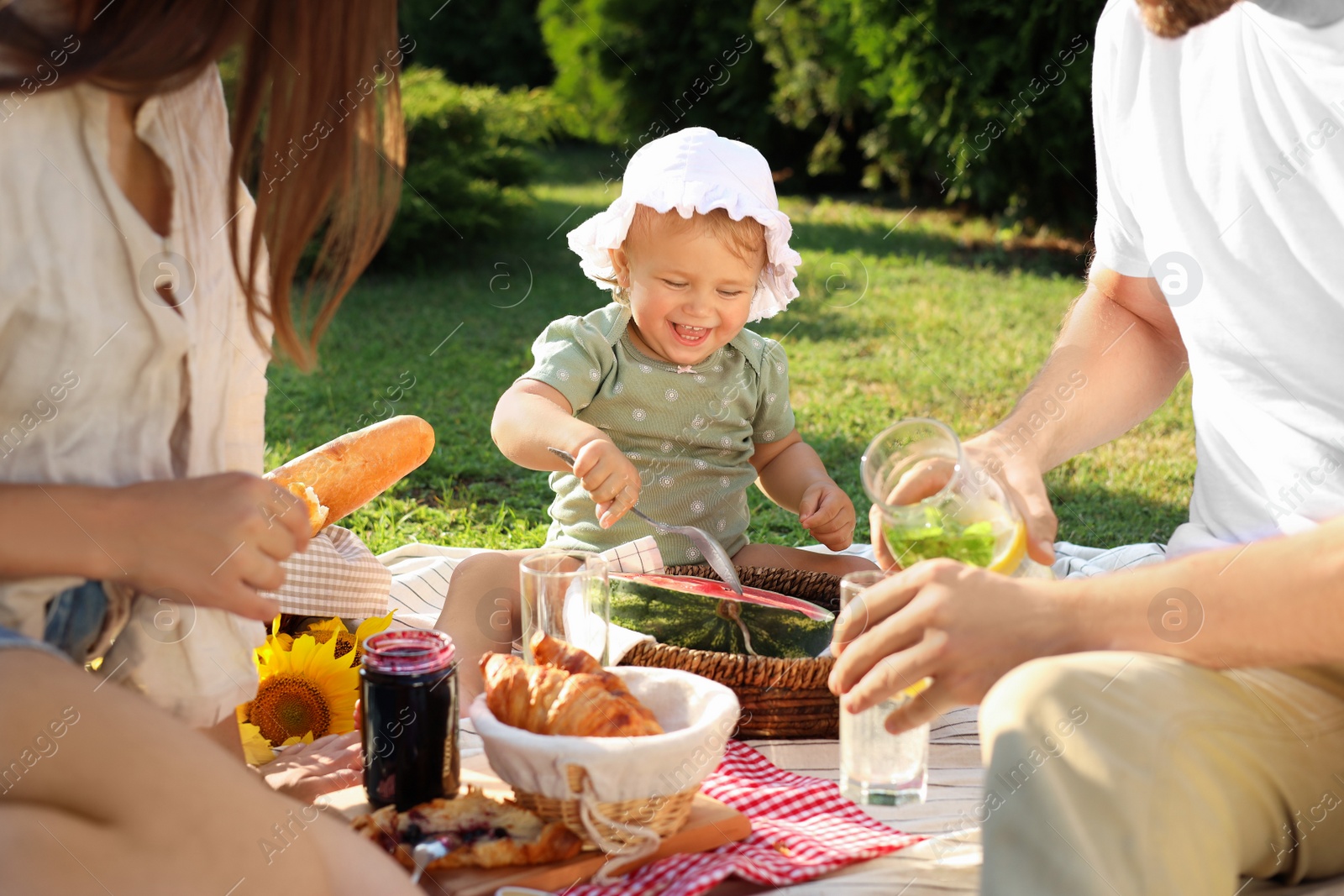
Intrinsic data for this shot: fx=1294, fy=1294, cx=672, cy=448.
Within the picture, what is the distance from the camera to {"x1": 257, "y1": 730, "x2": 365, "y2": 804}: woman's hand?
2.07 meters

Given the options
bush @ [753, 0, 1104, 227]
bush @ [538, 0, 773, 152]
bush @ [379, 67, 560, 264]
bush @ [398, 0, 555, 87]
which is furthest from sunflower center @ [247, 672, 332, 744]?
bush @ [398, 0, 555, 87]

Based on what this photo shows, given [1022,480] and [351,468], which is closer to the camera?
[1022,480]

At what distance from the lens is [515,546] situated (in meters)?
3.77

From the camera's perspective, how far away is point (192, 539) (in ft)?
4.79

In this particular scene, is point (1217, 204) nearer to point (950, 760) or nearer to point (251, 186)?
point (950, 760)

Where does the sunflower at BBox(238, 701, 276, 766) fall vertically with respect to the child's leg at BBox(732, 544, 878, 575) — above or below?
below

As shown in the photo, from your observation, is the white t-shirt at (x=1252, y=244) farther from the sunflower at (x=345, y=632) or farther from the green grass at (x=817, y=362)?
the sunflower at (x=345, y=632)

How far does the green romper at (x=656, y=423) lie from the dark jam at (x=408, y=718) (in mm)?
1158

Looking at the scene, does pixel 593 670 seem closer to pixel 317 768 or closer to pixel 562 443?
pixel 317 768

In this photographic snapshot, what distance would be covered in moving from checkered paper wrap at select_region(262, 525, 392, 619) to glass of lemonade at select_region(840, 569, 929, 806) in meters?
1.20

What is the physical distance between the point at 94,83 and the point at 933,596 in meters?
1.13

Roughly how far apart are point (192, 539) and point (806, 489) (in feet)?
6.30

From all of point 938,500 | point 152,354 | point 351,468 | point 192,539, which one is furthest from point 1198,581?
point 351,468

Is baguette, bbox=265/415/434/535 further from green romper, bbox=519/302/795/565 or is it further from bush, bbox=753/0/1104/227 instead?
bush, bbox=753/0/1104/227
